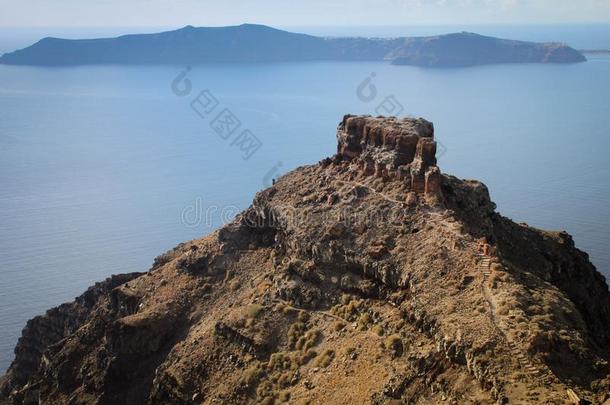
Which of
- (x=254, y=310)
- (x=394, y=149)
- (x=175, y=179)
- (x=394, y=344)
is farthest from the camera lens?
(x=175, y=179)

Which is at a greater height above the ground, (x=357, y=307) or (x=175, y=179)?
(x=357, y=307)

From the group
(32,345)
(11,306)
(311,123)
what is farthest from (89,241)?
(311,123)

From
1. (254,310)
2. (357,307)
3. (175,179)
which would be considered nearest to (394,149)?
(357,307)

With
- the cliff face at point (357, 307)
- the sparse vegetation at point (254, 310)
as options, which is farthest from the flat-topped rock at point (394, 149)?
the sparse vegetation at point (254, 310)

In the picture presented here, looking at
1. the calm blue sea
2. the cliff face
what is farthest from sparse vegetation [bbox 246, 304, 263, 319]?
the calm blue sea

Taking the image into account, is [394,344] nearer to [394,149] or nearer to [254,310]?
[254,310]

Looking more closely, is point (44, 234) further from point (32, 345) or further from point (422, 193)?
point (422, 193)

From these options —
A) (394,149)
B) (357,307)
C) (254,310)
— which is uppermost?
(394,149)

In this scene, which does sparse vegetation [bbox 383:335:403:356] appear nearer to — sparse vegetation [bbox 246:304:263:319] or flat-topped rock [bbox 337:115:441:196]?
sparse vegetation [bbox 246:304:263:319]

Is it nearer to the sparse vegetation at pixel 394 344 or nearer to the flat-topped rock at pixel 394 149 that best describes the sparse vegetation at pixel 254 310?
the sparse vegetation at pixel 394 344
